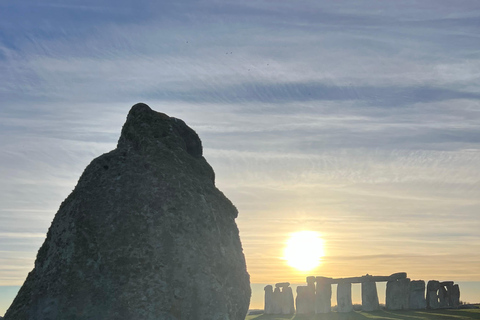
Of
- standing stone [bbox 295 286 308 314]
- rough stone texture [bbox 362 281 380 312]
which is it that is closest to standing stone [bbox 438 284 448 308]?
rough stone texture [bbox 362 281 380 312]

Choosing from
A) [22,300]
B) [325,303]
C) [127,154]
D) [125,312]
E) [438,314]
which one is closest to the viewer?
[125,312]

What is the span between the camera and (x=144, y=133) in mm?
16109

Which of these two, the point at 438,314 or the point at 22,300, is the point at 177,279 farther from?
the point at 438,314

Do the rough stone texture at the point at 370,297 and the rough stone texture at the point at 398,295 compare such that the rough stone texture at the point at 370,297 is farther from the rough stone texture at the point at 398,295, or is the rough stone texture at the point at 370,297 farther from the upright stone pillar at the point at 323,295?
the upright stone pillar at the point at 323,295

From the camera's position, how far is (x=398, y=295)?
55.1m

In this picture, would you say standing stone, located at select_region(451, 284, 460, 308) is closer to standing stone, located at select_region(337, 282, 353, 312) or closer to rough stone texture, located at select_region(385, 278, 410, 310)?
rough stone texture, located at select_region(385, 278, 410, 310)

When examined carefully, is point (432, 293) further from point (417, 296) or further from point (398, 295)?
point (398, 295)

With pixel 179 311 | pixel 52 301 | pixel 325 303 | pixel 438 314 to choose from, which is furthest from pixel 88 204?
pixel 325 303

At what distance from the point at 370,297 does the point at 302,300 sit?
672 centimetres

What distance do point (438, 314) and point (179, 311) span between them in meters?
39.0

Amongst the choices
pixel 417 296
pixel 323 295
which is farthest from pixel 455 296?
pixel 323 295

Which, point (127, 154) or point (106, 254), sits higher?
point (127, 154)

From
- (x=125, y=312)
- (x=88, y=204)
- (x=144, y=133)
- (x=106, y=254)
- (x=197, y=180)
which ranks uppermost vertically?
(x=144, y=133)

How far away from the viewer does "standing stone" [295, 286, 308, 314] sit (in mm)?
58578
